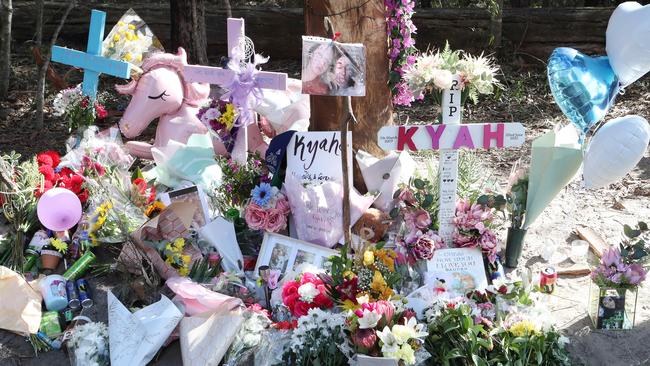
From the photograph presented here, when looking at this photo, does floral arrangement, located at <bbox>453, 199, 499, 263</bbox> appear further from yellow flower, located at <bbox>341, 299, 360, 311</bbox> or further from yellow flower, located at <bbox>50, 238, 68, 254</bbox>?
yellow flower, located at <bbox>50, 238, 68, 254</bbox>

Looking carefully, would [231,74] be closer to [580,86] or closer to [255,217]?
[255,217]

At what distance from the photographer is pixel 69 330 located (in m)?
3.44

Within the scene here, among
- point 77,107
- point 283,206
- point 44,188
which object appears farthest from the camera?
point 77,107

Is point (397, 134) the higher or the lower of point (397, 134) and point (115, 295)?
the higher

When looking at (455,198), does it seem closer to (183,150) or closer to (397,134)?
(397,134)

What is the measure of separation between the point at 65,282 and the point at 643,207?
12.2ft

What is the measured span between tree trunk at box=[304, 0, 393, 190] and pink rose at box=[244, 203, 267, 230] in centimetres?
82

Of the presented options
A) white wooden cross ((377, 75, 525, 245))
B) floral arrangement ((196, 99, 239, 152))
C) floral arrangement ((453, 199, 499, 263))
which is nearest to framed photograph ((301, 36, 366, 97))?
white wooden cross ((377, 75, 525, 245))

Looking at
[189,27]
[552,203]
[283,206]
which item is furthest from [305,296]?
[189,27]

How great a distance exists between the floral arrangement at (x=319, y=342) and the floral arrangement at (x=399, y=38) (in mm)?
1660

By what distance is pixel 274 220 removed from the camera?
3850 mm

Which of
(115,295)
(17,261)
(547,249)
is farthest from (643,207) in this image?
(17,261)

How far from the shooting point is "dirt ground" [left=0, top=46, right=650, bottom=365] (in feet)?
10.9

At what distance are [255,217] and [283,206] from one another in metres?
0.19
